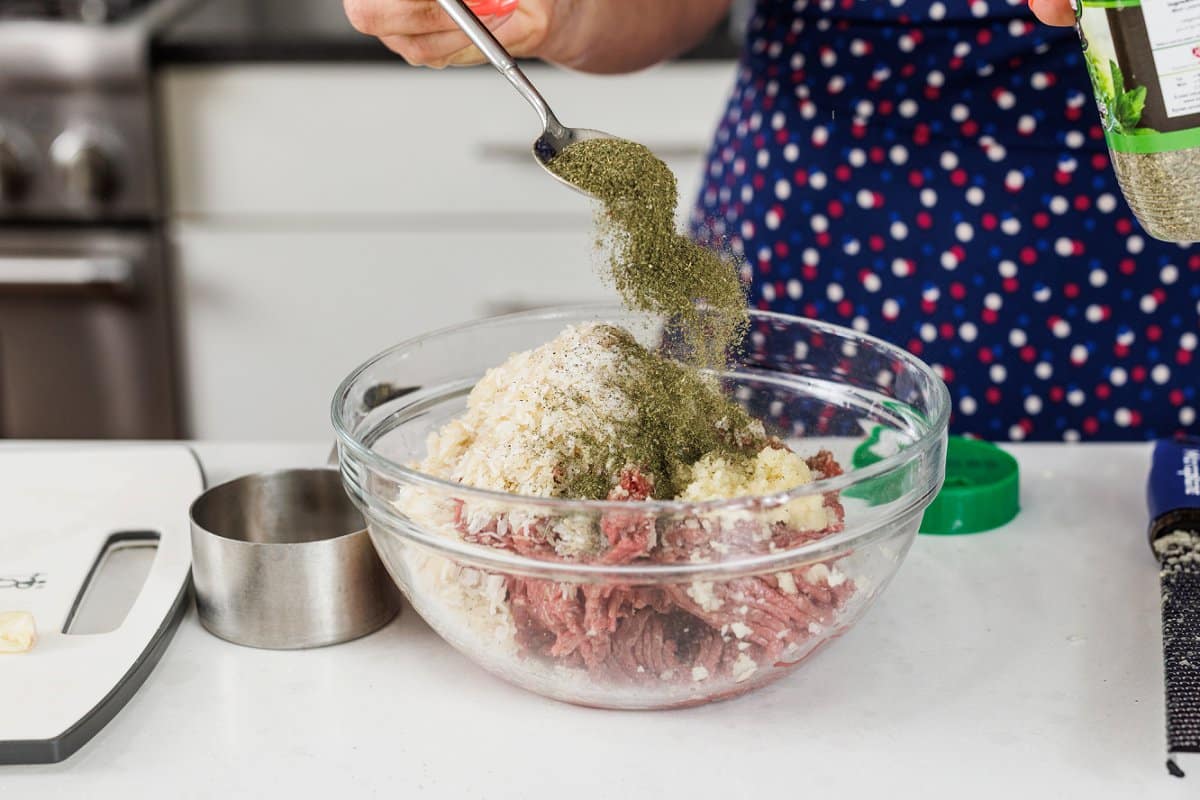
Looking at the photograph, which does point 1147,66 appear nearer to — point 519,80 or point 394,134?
point 519,80

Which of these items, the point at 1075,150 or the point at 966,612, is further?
the point at 1075,150

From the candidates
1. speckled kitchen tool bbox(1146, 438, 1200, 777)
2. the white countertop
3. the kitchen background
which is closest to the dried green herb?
the white countertop

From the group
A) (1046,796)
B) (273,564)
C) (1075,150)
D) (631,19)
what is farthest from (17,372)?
(1046,796)

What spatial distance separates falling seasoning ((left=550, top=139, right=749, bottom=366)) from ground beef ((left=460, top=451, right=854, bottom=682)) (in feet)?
0.48

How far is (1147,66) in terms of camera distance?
647 mm

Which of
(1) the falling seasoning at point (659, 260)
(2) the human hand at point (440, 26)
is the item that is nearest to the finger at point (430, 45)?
(2) the human hand at point (440, 26)

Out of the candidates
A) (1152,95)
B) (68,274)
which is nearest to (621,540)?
(1152,95)

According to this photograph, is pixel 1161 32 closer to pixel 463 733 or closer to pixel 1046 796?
pixel 1046 796

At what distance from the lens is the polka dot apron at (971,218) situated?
3.69ft

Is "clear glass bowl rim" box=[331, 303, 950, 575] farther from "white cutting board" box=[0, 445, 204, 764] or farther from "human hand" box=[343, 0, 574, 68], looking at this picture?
"human hand" box=[343, 0, 574, 68]

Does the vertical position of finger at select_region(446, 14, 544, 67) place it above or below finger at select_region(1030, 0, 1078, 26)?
below

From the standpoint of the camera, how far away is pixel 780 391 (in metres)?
0.92

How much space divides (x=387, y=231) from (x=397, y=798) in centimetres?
137

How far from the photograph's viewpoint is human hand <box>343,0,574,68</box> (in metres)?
0.89
